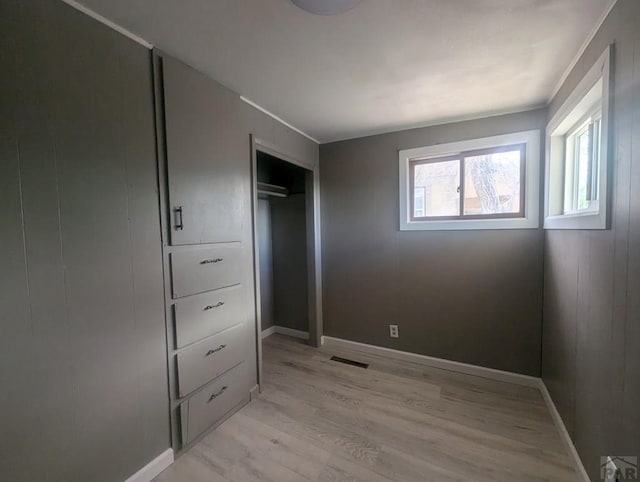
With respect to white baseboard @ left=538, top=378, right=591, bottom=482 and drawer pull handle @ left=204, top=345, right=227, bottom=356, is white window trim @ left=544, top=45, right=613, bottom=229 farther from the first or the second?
drawer pull handle @ left=204, top=345, right=227, bottom=356

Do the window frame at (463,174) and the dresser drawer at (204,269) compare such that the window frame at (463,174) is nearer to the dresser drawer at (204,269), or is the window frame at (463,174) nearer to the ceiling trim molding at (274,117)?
the ceiling trim molding at (274,117)

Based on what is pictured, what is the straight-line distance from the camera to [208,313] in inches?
70.8

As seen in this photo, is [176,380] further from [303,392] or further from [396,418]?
[396,418]

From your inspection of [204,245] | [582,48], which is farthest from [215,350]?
[582,48]

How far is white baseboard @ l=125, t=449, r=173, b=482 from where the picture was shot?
1.42 meters

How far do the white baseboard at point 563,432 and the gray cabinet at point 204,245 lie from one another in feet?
7.03

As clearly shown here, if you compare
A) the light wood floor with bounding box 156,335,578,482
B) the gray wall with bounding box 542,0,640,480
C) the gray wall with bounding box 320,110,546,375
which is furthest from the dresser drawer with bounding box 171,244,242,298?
the gray wall with bounding box 542,0,640,480

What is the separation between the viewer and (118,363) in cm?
135

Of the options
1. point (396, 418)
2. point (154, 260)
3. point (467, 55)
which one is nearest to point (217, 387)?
point (154, 260)

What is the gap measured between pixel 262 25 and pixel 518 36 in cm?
136

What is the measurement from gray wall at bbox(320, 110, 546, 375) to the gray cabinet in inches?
50.8

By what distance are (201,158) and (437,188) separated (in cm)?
222

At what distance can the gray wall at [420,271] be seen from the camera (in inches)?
92.4

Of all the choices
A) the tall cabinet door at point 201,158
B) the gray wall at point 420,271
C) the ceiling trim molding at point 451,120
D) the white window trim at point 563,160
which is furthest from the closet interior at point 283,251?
the white window trim at point 563,160
